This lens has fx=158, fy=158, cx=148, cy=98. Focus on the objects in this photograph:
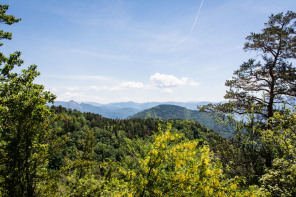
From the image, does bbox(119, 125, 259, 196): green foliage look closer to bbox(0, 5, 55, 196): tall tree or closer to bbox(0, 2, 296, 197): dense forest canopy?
bbox(0, 2, 296, 197): dense forest canopy

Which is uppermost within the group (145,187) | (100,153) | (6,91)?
(6,91)

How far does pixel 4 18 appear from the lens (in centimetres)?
812

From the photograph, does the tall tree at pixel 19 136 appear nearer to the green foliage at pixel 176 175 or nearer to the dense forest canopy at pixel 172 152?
the dense forest canopy at pixel 172 152

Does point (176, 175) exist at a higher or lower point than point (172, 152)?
lower

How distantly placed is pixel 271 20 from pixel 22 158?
1800 cm

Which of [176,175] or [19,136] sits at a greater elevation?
[19,136]

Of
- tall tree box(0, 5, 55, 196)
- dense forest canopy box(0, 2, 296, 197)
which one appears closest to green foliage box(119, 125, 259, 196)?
dense forest canopy box(0, 2, 296, 197)

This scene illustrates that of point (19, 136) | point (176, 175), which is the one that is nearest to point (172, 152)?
point (176, 175)

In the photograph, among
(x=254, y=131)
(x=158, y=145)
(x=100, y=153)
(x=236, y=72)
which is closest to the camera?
(x=158, y=145)

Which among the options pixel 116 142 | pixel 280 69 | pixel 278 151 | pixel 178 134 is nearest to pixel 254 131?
pixel 278 151

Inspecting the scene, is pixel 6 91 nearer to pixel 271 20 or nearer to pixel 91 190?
pixel 91 190

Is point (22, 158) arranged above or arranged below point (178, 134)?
below

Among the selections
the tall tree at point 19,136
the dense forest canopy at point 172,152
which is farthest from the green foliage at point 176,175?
the tall tree at point 19,136

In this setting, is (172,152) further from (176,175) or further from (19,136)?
(19,136)
